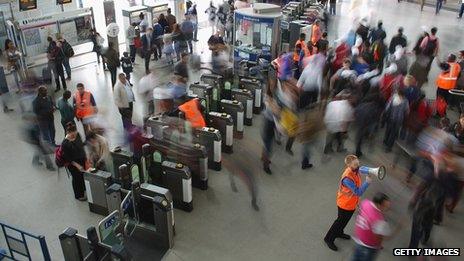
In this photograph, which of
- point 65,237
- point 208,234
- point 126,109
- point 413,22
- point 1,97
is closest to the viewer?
point 65,237

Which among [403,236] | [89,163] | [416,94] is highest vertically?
[416,94]

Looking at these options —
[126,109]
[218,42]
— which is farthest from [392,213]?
[218,42]

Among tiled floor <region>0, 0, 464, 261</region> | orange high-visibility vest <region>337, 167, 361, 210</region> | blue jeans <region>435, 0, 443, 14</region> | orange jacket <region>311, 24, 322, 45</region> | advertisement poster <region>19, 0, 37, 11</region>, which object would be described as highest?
advertisement poster <region>19, 0, 37, 11</region>

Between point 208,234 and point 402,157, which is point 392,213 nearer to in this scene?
point 402,157

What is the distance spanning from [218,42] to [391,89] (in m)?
5.44

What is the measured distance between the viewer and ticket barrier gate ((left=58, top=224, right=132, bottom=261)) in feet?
14.2

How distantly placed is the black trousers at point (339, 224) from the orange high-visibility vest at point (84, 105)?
484cm

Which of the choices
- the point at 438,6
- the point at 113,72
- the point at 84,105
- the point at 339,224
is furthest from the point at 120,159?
the point at 438,6

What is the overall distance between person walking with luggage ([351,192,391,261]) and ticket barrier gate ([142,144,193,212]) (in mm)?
2640

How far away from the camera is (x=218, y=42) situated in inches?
474

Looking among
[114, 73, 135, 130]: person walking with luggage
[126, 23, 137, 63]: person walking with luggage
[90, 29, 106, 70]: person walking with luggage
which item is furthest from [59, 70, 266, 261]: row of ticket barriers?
[90, 29, 106, 70]: person walking with luggage

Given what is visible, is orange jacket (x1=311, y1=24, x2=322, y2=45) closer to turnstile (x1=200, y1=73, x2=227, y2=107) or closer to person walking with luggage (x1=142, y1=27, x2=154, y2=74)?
turnstile (x1=200, y1=73, x2=227, y2=107)

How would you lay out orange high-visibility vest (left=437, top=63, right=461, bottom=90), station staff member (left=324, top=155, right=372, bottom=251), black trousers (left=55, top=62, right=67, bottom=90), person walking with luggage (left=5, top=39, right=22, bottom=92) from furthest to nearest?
black trousers (left=55, top=62, right=67, bottom=90), person walking with luggage (left=5, top=39, right=22, bottom=92), orange high-visibility vest (left=437, top=63, right=461, bottom=90), station staff member (left=324, top=155, right=372, bottom=251)

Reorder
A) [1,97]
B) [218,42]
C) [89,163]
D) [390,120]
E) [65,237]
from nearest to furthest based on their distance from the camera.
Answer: [65,237] < [89,163] < [390,120] < [1,97] < [218,42]
